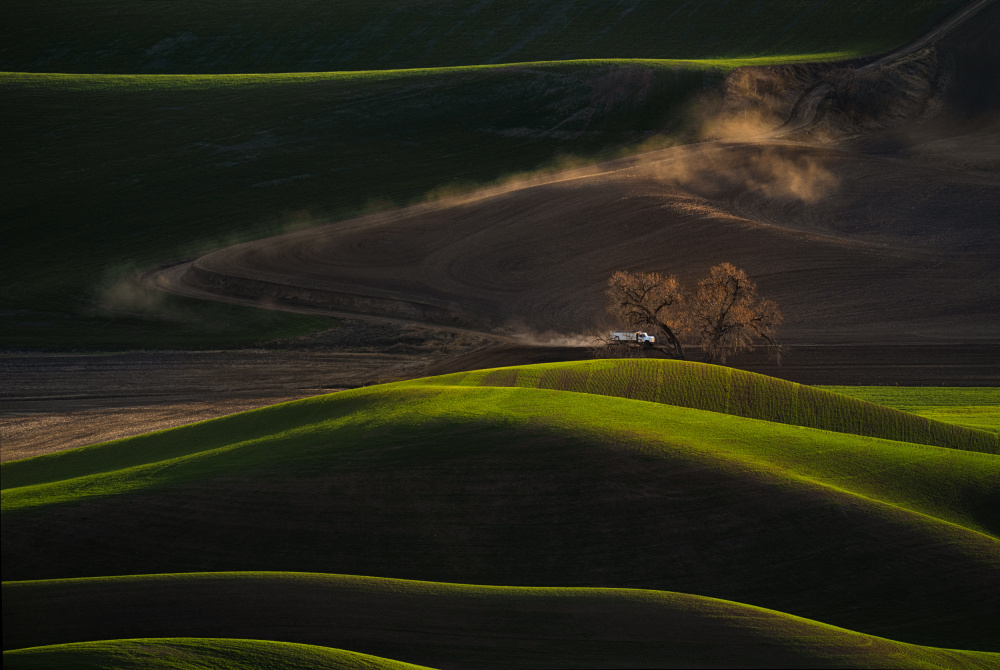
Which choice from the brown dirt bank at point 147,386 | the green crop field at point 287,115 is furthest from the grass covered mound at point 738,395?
the green crop field at point 287,115

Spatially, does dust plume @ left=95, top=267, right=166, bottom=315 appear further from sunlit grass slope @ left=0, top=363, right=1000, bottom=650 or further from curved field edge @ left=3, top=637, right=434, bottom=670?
curved field edge @ left=3, top=637, right=434, bottom=670

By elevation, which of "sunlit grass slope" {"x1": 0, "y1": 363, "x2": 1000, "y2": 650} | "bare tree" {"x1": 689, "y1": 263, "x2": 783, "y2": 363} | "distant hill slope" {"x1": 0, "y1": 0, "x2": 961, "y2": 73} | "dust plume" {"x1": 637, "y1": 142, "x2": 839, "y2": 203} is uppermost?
"distant hill slope" {"x1": 0, "y1": 0, "x2": 961, "y2": 73}

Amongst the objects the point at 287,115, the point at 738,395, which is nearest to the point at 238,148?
the point at 287,115

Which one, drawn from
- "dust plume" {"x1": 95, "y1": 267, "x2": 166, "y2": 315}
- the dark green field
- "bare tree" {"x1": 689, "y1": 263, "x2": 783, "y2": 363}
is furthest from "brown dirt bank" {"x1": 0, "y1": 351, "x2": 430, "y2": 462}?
"bare tree" {"x1": 689, "y1": 263, "x2": 783, "y2": 363}

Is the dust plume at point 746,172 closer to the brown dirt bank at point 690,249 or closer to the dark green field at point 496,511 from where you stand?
the brown dirt bank at point 690,249

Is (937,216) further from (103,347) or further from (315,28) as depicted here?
(315,28)
